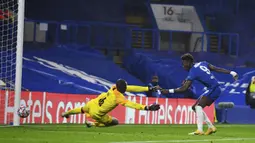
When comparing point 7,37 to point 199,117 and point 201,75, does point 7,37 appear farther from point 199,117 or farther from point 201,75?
point 199,117

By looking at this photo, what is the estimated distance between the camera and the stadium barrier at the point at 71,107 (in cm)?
1974

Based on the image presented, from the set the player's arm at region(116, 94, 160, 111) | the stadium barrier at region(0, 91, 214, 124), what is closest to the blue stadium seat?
the stadium barrier at region(0, 91, 214, 124)

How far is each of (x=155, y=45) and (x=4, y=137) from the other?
58.3ft

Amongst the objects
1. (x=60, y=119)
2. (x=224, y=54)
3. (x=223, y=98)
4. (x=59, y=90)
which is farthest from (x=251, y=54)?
(x=60, y=119)

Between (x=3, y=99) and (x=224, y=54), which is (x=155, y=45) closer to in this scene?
(x=224, y=54)

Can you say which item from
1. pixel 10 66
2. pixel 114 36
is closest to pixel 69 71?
pixel 10 66

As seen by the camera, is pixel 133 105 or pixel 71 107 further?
pixel 71 107

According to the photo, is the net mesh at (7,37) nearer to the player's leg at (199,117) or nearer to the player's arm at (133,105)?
the player's arm at (133,105)

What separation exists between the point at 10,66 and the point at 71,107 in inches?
155

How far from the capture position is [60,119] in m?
20.6

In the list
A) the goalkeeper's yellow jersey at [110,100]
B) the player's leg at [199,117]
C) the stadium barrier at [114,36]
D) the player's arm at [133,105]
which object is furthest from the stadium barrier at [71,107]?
the stadium barrier at [114,36]

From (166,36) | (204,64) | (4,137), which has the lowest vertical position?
(4,137)

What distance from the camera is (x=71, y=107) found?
2097 cm

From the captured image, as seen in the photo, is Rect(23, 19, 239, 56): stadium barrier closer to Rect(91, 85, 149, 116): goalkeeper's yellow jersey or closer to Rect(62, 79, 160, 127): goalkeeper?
Rect(62, 79, 160, 127): goalkeeper
